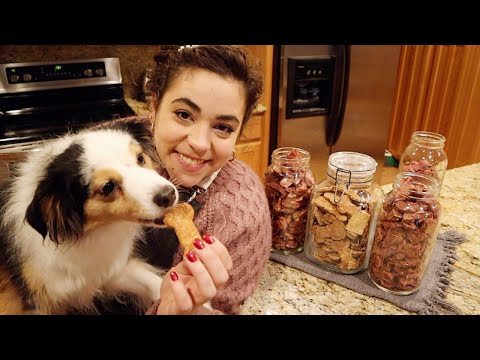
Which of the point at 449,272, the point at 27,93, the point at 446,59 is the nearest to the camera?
the point at 449,272

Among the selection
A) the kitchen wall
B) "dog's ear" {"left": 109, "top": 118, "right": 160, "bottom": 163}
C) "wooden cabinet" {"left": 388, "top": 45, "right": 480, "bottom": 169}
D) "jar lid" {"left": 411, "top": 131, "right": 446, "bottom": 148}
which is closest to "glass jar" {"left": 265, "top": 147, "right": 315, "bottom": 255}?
"dog's ear" {"left": 109, "top": 118, "right": 160, "bottom": 163}

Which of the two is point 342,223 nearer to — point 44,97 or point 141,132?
point 141,132

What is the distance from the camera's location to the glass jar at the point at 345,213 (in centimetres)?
78

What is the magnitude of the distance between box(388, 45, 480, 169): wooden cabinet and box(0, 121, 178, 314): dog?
9.77ft

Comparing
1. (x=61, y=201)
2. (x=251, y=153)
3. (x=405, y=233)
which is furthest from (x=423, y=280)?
(x=251, y=153)

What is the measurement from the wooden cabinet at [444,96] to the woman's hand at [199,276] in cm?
296

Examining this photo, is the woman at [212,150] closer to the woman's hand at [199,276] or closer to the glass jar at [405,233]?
the woman's hand at [199,276]

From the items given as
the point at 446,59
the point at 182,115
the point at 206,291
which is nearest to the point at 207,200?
the point at 182,115

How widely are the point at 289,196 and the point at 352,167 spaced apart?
159 millimetres

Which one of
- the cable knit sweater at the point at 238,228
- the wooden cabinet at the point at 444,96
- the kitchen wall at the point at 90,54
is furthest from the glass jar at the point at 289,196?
the wooden cabinet at the point at 444,96
